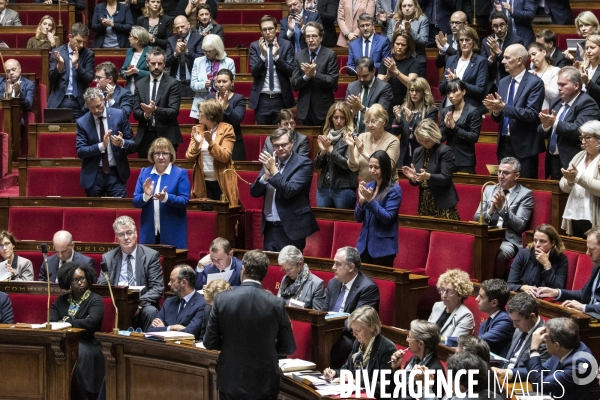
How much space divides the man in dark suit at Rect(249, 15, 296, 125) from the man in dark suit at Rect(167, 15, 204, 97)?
1.56 feet

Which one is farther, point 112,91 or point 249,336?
point 112,91

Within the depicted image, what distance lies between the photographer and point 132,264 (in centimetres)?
462

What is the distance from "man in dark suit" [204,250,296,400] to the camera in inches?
130


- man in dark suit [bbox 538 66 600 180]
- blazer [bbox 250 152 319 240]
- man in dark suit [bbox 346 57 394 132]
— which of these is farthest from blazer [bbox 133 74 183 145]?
man in dark suit [bbox 538 66 600 180]

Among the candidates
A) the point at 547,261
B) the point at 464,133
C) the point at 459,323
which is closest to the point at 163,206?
the point at 464,133

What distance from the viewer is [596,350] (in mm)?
3486

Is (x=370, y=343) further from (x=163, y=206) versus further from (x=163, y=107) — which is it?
(x=163, y=107)

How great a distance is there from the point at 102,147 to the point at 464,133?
5.65 ft

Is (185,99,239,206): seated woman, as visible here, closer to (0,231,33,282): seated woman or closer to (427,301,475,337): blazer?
(0,231,33,282): seated woman

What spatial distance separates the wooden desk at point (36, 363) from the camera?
4168 mm

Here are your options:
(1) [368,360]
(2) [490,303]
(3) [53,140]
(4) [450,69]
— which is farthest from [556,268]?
(3) [53,140]

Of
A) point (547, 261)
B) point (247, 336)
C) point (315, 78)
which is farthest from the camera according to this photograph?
point (315, 78)

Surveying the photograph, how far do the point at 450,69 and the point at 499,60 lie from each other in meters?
0.30

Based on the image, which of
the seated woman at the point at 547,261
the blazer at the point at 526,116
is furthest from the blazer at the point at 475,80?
the seated woman at the point at 547,261
